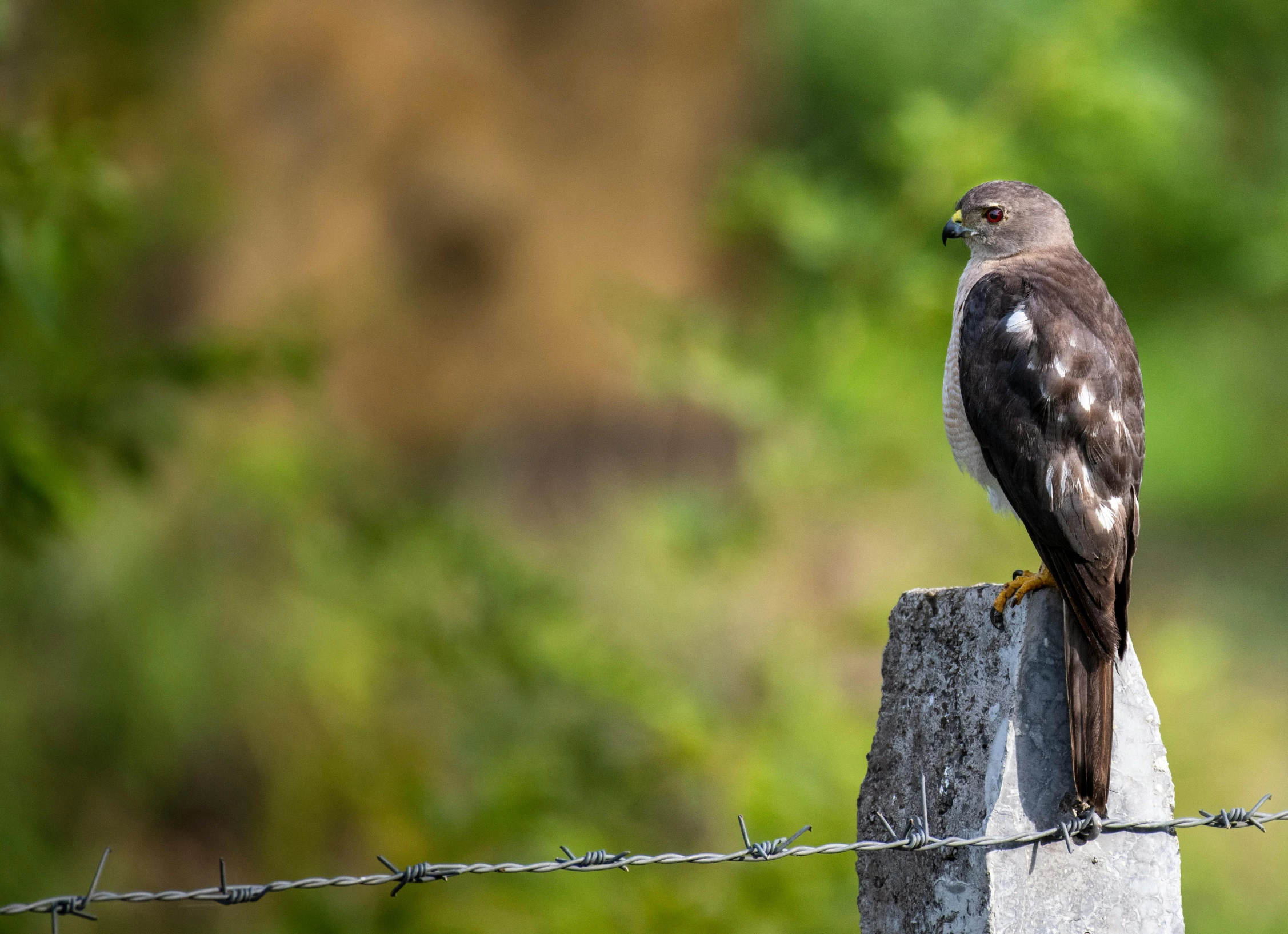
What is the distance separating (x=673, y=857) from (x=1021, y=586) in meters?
0.74

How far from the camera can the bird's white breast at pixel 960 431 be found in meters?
2.78

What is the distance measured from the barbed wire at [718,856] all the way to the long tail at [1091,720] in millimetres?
45

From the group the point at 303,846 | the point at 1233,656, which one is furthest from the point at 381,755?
the point at 1233,656

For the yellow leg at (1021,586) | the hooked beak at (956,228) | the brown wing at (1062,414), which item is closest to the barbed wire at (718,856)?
the yellow leg at (1021,586)

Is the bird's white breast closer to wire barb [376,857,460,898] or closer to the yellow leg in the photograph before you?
the yellow leg

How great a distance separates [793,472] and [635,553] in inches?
96.1

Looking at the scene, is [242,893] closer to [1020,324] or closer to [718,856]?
[718,856]

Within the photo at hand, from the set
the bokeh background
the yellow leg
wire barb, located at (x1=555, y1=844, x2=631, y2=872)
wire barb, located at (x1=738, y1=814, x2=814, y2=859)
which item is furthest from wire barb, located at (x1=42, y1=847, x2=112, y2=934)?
the yellow leg

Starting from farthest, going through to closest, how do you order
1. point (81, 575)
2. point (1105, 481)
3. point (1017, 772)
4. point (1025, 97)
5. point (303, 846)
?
point (81, 575) → point (303, 846) → point (1025, 97) → point (1105, 481) → point (1017, 772)

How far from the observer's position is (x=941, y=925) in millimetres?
2043

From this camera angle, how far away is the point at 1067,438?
2.55m

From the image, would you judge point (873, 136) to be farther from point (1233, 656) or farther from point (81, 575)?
point (1233, 656)

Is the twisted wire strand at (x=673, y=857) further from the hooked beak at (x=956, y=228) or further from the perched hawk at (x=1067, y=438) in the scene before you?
the hooked beak at (x=956, y=228)

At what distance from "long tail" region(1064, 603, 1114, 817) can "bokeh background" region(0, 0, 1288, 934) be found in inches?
77.4
